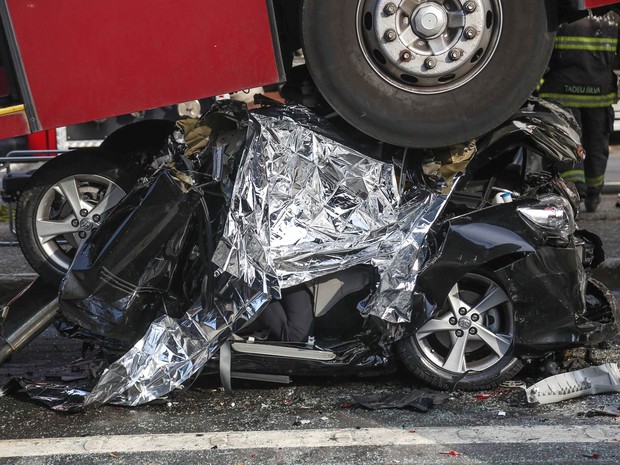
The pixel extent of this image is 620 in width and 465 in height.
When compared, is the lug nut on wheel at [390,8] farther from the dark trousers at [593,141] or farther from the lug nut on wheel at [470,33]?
the dark trousers at [593,141]

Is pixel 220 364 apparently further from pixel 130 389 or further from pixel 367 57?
pixel 367 57

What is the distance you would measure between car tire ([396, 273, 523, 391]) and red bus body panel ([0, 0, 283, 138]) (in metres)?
1.28

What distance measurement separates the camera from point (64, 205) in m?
5.11

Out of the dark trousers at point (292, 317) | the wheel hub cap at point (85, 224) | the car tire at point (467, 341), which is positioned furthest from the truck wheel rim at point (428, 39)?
the wheel hub cap at point (85, 224)

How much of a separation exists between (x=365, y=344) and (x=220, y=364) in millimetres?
627

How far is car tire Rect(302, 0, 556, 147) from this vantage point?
4562mm

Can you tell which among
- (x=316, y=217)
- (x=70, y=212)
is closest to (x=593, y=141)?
(x=316, y=217)

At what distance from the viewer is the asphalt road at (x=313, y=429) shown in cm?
393

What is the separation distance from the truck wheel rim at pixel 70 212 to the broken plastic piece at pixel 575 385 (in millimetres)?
2125

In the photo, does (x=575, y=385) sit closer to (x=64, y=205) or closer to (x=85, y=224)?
(x=85, y=224)

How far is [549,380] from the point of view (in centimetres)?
446

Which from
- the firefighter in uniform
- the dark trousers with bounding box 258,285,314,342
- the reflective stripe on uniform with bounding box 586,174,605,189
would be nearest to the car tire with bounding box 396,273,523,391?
the dark trousers with bounding box 258,285,314,342

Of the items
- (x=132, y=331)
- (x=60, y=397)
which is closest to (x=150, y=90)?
(x=132, y=331)

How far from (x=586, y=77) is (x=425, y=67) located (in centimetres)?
350
